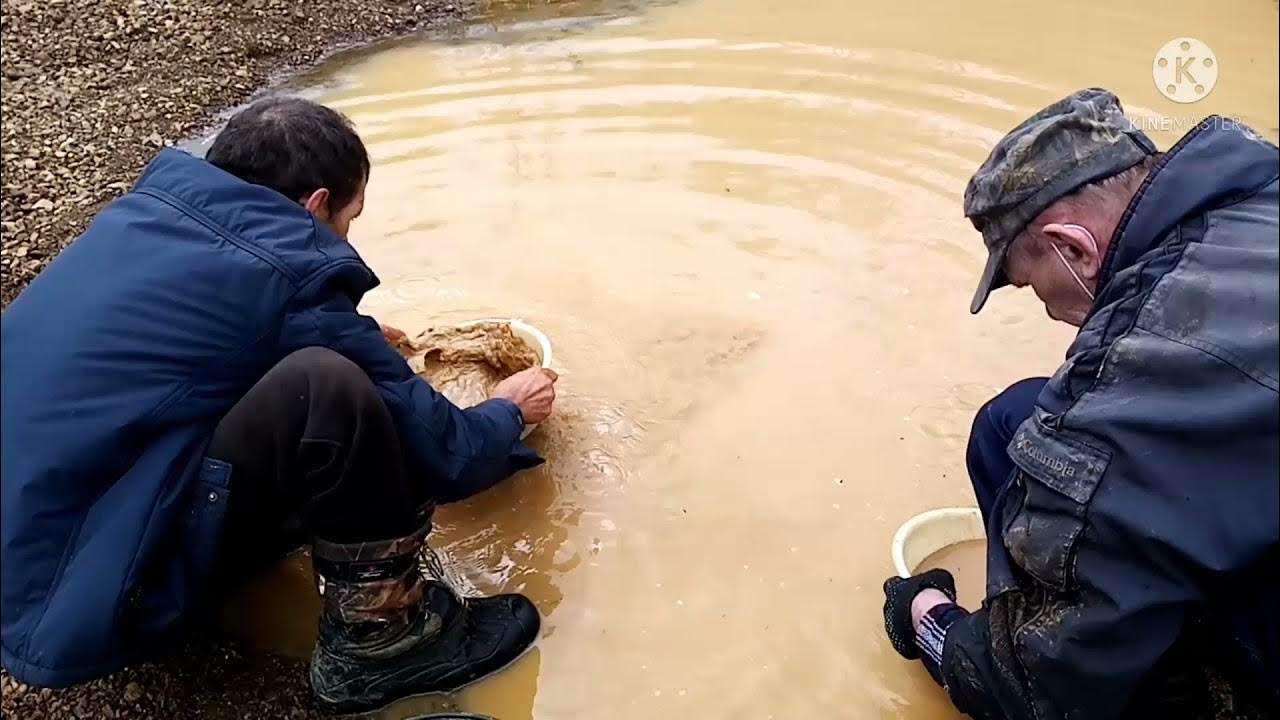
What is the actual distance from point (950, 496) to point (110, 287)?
6.46ft

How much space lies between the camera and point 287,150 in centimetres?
Result: 214

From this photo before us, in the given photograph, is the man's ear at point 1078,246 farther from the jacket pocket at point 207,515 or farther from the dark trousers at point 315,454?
the jacket pocket at point 207,515

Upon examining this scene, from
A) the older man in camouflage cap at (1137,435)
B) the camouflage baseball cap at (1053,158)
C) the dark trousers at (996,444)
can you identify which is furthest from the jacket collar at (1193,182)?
the dark trousers at (996,444)

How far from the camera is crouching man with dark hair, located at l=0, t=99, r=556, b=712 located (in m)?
1.82

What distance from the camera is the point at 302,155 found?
A: 214cm

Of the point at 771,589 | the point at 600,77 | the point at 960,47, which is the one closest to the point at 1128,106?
the point at 960,47

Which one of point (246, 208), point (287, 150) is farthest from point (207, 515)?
point (287, 150)

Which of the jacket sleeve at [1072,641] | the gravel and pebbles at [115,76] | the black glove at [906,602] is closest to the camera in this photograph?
the jacket sleeve at [1072,641]

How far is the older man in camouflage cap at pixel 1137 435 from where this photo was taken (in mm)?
1457

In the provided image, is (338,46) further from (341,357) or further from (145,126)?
(341,357)

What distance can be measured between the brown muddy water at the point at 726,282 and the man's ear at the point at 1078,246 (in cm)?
99

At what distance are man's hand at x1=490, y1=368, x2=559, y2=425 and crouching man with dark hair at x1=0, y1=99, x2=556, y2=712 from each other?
11.2 inches

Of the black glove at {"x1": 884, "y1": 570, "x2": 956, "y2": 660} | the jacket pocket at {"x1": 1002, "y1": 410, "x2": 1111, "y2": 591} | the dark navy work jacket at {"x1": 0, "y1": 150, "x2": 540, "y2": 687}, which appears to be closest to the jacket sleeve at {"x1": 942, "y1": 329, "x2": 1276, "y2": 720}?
the jacket pocket at {"x1": 1002, "y1": 410, "x2": 1111, "y2": 591}

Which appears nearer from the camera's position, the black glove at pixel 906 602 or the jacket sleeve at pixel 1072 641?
the jacket sleeve at pixel 1072 641
